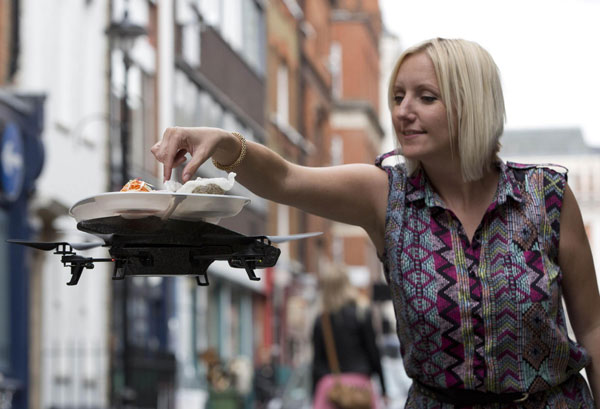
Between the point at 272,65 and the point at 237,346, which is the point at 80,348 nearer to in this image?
the point at 237,346

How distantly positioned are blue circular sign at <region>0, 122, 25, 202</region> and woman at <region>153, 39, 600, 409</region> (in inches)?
485

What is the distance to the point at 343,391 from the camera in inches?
362

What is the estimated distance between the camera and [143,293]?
2345cm

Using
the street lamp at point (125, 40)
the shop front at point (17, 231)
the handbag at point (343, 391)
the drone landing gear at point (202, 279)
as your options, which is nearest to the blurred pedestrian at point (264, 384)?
the shop front at point (17, 231)

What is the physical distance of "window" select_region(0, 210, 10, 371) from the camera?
16.4 meters

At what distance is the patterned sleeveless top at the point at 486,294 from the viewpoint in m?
3.10

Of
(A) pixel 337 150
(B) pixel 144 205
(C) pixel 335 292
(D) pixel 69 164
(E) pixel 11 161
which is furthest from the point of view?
(A) pixel 337 150

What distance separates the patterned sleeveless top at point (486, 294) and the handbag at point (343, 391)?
232 inches

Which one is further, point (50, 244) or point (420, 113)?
point (420, 113)

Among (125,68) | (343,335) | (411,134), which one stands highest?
(125,68)

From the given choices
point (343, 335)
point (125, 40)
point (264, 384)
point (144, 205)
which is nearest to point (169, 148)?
point (144, 205)

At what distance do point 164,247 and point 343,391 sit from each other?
6773 millimetres

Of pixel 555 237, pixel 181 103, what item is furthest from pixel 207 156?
pixel 181 103

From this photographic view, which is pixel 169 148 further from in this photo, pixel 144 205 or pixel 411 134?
pixel 411 134
